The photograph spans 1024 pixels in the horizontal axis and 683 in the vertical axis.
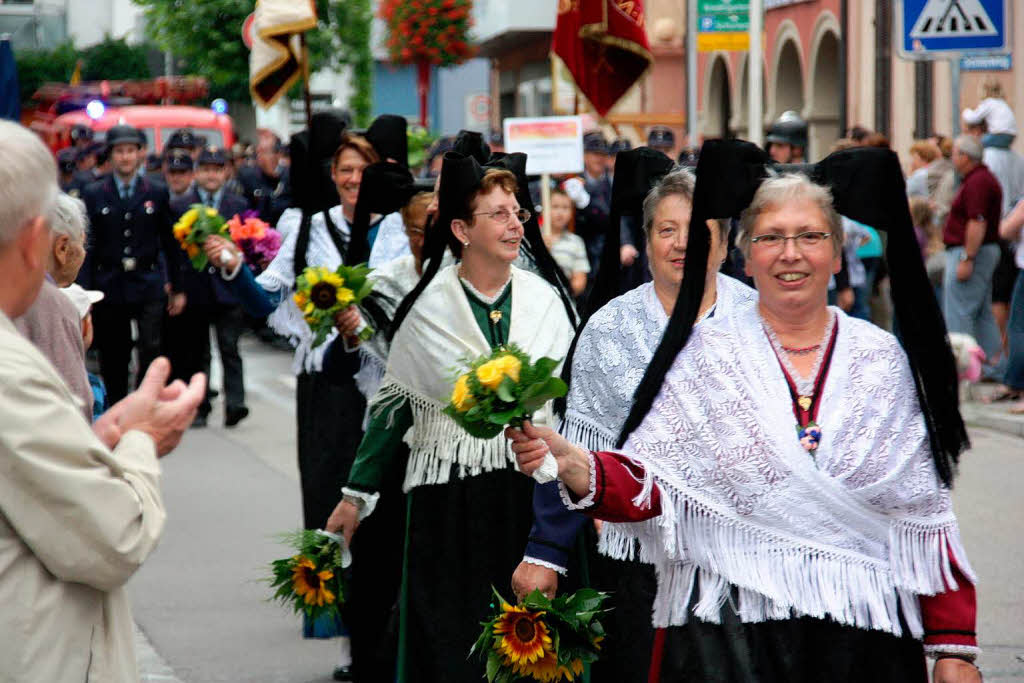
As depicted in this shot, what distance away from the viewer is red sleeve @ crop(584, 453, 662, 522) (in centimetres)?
359

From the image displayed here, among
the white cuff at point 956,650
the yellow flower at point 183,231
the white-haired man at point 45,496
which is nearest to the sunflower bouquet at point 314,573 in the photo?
the yellow flower at point 183,231

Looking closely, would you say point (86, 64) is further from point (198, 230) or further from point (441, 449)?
point (441, 449)

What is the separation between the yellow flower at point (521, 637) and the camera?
4434 mm

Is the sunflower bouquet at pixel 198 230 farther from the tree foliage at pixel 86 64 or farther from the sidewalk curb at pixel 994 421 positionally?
the tree foliage at pixel 86 64

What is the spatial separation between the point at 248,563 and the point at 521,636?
Result: 434 centimetres

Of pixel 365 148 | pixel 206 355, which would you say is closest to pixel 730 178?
pixel 365 148

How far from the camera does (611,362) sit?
4.73 meters

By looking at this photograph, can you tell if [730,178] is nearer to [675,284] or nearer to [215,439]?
[675,284]

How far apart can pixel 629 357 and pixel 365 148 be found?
2413 mm

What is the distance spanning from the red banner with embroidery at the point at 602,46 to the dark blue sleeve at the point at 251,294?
4900mm

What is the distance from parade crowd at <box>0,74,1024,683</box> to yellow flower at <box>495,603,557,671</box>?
0.17 ft

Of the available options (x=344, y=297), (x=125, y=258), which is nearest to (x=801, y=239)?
(x=344, y=297)

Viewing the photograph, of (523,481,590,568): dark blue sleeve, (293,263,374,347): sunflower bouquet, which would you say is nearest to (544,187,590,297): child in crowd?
(293,263,374,347): sunflower bouquet

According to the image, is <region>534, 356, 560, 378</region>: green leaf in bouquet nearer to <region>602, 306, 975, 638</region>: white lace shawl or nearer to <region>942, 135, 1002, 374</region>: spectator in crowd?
<region>602, 306, 975, 638</region>: white lace shawl
